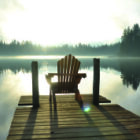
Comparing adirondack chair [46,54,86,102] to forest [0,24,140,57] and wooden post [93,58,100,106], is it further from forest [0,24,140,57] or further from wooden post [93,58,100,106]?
forest [0,24,140,57]

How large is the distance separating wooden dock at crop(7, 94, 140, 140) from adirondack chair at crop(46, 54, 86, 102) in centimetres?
46

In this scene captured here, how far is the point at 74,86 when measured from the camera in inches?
179

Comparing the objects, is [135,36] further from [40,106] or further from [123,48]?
[40,106]

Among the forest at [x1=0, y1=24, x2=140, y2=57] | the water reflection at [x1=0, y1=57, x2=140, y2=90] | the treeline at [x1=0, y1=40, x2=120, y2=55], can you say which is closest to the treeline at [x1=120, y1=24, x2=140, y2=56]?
the forest at [x1=0, y1=24, x2=140, y2=57]

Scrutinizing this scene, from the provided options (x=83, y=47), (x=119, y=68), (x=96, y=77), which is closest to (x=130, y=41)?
(x=119, y=68)

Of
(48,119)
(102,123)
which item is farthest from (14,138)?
(102,123)

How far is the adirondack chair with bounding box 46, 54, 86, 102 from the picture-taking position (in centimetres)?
430

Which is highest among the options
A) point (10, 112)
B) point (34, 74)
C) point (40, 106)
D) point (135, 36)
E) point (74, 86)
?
point (135, 36)

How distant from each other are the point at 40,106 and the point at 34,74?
2.97 ft

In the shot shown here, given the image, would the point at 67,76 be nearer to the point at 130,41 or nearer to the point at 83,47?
the point at 130,41

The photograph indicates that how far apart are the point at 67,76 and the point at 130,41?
261 feet

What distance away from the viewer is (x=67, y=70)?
4430 millimetres

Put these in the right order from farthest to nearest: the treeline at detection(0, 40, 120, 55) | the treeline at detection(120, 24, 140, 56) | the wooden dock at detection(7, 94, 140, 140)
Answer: the treeline at detection(0, 40, 120, 55) → the treeline at detection(120, 24, 140, 56) → the wooden dock at detection(7, 94, 140, 140)

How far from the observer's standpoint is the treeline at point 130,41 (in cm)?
7700
